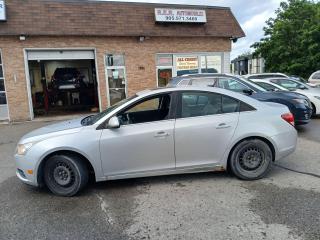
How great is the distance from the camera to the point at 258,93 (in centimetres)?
836

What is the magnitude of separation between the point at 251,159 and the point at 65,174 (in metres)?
2.85

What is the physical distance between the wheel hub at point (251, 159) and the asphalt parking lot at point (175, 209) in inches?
10.1

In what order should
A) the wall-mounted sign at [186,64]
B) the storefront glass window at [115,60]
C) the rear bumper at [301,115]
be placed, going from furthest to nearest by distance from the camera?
the wall-mounted sign at [186,64]
the storefront glass window at [115,60]
the rear bumper at [301,115]

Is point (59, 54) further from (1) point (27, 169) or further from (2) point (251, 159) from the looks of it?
(2) point (251, 159)

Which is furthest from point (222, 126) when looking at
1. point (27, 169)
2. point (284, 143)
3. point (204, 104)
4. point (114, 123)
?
point (27, 169)

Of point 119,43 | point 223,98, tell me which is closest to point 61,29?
point 119,43

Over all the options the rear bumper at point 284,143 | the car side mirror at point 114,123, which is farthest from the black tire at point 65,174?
the rear bumper at point 284,143

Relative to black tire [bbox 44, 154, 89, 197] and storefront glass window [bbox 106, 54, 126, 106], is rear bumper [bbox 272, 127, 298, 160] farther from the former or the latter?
storefront glass window [bbox 106, 54, 126, 106]

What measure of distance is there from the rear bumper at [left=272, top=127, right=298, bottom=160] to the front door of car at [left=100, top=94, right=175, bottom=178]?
1.68 metres

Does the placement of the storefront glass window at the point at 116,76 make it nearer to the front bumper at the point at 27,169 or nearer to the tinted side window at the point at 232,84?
the tinted side window at the point at 232,84

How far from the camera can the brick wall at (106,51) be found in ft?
39.1

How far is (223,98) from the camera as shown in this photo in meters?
4.74

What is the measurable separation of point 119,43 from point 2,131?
19.6 ft

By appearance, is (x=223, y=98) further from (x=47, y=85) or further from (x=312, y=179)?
(x=47, y=85)
